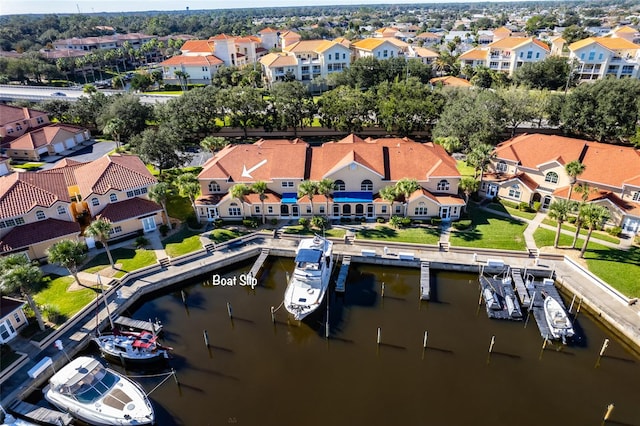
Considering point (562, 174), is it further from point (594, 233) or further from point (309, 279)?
point (309, 279)

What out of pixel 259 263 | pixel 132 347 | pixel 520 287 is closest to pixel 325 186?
pixel 259 263

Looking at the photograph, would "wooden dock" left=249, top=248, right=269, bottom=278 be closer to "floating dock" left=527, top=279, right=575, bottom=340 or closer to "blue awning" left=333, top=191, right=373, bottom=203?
"blue awning" left=333, top=191, right=373, bottom=203

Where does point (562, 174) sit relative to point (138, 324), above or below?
above

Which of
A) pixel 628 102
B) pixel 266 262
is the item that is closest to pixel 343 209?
pixel 266 262

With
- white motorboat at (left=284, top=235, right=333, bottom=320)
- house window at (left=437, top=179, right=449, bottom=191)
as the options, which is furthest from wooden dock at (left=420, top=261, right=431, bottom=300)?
house window at (left=437, top=179, right=449, bottom=191)

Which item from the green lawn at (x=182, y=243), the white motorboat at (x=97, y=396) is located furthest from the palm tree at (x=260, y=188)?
the white motorboat at (x=97, y=396)

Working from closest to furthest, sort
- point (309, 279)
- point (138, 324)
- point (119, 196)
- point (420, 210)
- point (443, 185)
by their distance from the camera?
1. point (138, 324)
2. point (309, 279)
3. point (119, 196)
4. point (420, 210)
5. point (443, 185)
